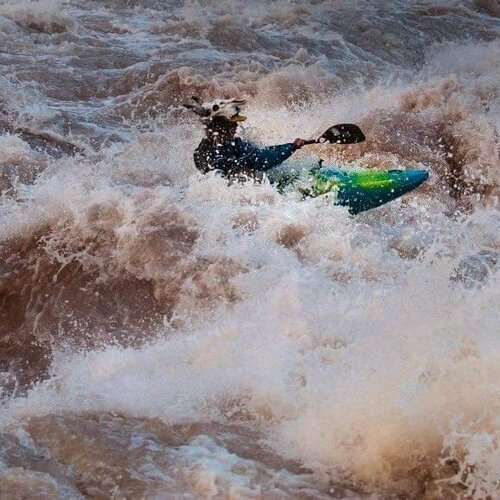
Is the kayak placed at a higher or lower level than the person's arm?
lower

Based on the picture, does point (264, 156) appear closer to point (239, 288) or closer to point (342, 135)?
point (342, 135)

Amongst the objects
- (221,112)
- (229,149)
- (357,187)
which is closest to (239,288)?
(229,149)

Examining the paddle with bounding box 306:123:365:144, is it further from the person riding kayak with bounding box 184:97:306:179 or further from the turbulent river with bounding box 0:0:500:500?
the turbulent river with bounding box 0:0:500:500

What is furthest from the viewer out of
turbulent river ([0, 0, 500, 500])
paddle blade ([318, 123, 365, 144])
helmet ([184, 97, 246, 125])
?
paddle blade ([318, 123, 365, 144])

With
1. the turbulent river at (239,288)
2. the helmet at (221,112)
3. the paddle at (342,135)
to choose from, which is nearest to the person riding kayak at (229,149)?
the helmet at (221,112)

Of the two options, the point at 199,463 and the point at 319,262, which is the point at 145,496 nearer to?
the point at 199,463

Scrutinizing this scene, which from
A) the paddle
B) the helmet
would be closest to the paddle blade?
the paddle

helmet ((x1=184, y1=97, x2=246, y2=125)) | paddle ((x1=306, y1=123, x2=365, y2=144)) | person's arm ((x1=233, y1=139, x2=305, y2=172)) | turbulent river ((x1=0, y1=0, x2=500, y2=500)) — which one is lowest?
turbulent river ((x1=0, y1=0, x2=500, y2=500))
